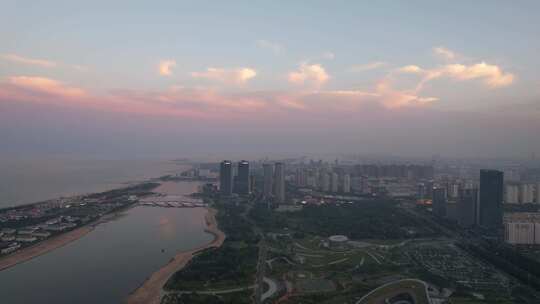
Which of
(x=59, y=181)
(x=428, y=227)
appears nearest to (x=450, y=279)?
(x=428, y=227)

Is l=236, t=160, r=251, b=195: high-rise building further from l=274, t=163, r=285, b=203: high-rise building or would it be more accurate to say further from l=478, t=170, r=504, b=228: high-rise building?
l=478, t=170, r=504, b=228: high-rise building

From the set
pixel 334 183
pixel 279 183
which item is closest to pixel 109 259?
pixel 279 183

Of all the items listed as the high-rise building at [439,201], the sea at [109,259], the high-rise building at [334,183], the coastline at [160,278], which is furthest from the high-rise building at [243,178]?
the high-rise building at [439,201]

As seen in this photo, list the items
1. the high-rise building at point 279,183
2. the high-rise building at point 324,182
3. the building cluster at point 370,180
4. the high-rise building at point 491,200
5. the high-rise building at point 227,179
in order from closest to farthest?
the high-rise building at point 491,200
the high-rise building at point 279,183
the high-rise building at point 227,179
the building cluster at point 370,180
the high-rise building at point 324,182

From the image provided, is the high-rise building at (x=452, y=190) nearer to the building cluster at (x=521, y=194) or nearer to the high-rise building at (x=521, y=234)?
the building cluster at (x=521, y=194)

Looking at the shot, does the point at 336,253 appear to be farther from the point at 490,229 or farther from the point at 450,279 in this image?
the point at 490,229

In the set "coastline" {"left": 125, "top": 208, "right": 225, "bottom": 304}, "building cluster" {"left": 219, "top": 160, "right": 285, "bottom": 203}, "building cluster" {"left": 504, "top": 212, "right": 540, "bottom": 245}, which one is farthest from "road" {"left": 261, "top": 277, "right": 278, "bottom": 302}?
"building cluster" {"left": 219, "top": 160, "right": 285, "bottom": 203}
